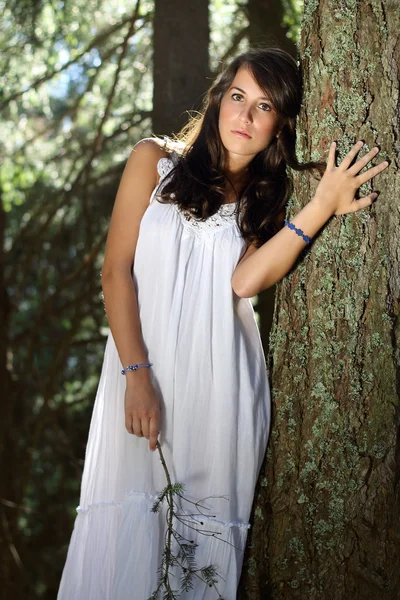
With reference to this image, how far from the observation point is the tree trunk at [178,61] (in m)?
3.86

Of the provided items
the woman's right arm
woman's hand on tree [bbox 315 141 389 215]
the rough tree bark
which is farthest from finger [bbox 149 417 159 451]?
woman's hand on tree [bbox 315 141 389 215]

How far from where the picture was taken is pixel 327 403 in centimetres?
225

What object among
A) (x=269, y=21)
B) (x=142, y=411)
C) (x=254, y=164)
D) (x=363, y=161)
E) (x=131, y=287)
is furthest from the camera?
(x=269, y=21)

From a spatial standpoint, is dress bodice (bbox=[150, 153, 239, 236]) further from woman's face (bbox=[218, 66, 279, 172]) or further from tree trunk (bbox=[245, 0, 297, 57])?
tree trunk (bbox=[245, 0, 297, 57])

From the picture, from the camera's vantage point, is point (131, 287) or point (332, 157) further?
point (131, 287)

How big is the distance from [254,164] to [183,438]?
911mm

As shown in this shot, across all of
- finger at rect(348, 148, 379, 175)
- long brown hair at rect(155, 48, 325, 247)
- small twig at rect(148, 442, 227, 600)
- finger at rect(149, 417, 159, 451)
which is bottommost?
small twig at rect(148, 442, 227, 600)

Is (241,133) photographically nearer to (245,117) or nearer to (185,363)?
(245,117)

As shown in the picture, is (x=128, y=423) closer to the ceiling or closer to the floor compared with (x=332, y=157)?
closer to the floor

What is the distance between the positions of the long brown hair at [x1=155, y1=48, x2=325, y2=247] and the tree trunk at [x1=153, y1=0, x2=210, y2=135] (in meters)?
1.17

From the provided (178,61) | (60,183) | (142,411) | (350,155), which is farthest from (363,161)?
(60,183)

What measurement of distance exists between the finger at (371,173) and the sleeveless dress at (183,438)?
438mm

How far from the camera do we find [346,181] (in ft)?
7.10

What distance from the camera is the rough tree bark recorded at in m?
2.17
